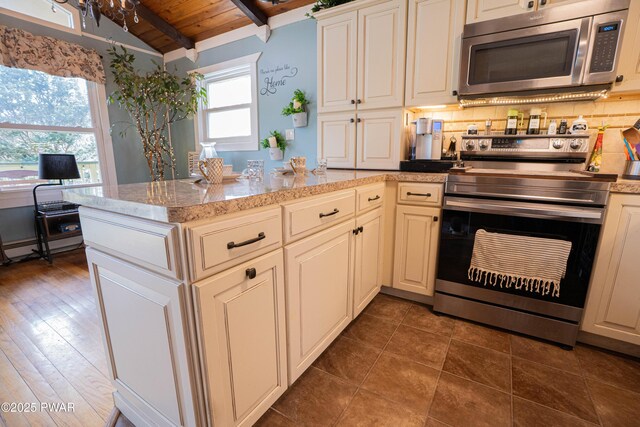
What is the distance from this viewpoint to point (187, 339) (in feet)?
2.65

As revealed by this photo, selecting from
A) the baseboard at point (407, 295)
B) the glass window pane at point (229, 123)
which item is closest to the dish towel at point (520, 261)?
the baseboard at point (407, 295)

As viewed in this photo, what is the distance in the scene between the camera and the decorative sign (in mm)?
2980

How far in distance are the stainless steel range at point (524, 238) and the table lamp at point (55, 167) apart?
344 cm

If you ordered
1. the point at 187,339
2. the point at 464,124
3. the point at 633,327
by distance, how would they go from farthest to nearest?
1. the point at 464,124
2. the point at 633,327
3. the point at 187,339

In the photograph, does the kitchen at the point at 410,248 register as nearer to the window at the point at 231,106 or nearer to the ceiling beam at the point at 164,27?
the window at the point at 231,106

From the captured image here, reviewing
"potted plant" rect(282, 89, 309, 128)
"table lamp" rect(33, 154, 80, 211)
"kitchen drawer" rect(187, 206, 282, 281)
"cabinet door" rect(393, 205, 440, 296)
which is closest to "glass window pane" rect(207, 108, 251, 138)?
"potted plant" rect(282, 89, 309, 128)

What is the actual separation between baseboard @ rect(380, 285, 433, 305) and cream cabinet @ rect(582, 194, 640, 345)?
829 mm

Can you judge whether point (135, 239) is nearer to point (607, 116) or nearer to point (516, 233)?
point (516, 233)

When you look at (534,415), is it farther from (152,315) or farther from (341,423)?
(152,315)

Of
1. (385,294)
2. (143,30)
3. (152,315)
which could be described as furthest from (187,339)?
(143,30)

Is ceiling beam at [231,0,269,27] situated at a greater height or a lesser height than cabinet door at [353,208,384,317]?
greater

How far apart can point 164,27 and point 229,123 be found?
49.1 inches

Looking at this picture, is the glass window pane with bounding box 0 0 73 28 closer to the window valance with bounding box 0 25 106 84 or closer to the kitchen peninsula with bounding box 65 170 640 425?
the window valance with bounding box 0 25 106 84

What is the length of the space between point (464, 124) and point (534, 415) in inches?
68.8
